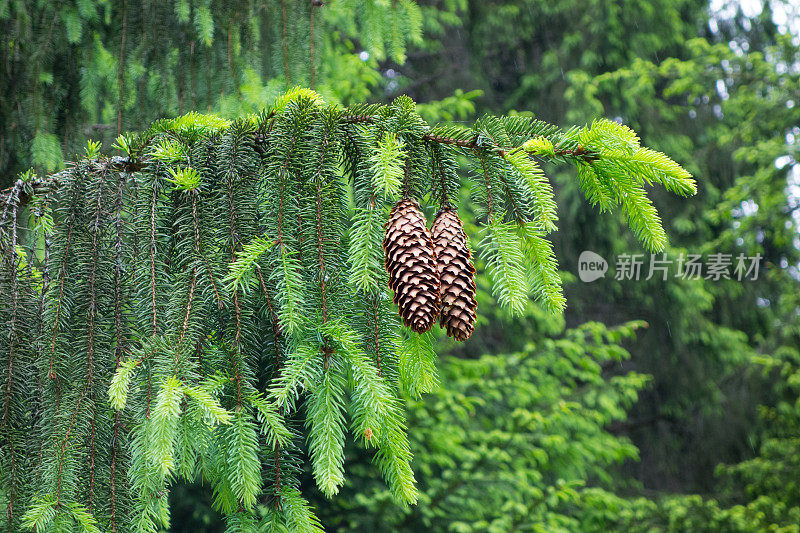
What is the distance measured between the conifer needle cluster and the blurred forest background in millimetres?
1190

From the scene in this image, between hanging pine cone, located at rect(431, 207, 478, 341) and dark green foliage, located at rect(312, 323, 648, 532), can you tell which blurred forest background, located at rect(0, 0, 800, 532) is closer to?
dark green foliage, located at rect(312, 323, 648, 532)

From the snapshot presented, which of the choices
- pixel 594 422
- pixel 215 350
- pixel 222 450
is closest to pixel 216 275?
pixel 215 350

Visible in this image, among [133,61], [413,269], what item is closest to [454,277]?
[413,269]

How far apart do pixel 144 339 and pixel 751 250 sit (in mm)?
6091

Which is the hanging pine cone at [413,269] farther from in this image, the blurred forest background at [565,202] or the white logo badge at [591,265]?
the white logo badge at [591,265]

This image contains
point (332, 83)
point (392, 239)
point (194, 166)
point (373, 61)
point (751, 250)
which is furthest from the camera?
point (751, 250)

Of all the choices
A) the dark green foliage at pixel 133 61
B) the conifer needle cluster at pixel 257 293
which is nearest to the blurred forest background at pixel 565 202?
the dark green foliage at pixel 133 61

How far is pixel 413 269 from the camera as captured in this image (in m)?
1.01

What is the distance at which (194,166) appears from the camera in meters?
1.13

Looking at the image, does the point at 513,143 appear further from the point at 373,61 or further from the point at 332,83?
the point at 373,61

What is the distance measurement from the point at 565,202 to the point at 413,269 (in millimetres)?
5938

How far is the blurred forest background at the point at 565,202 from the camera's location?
224 cm

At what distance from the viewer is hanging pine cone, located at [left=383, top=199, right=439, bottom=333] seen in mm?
1008

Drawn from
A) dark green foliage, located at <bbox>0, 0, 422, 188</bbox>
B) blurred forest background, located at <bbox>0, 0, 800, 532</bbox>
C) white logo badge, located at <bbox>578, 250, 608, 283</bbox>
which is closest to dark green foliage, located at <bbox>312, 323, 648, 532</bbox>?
blurred forest background, located at <bbox>0, 0, 800, 532</bbox>
